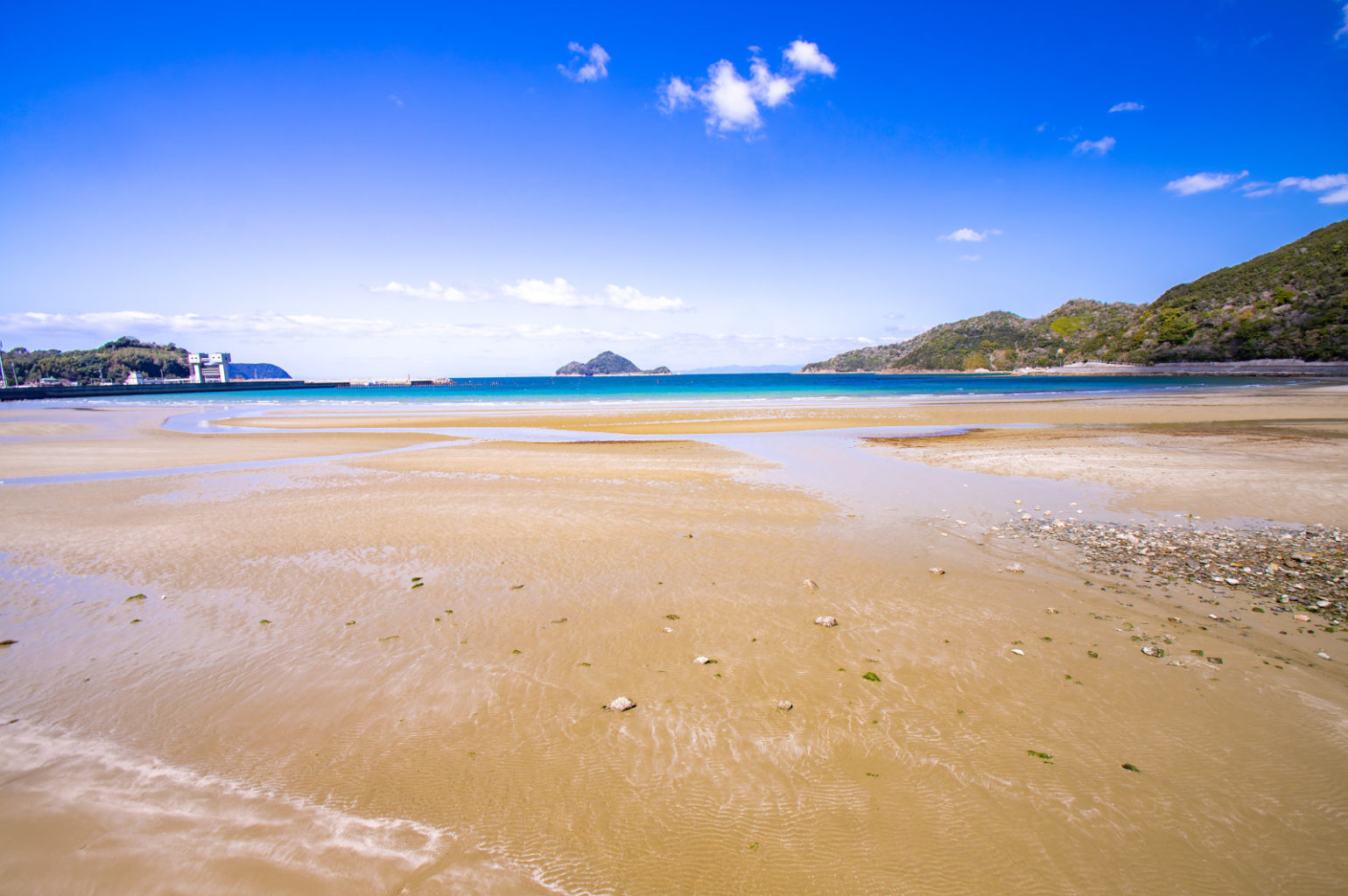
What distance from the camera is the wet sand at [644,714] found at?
330 centimetres

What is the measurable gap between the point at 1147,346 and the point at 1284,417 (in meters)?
120

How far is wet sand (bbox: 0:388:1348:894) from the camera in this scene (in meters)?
3.30

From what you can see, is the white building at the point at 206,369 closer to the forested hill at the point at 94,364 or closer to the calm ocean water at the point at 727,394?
the forested hill at the point at 94,364

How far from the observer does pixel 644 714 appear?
4762 mm

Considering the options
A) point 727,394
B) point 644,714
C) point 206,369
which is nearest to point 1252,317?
point 727,394

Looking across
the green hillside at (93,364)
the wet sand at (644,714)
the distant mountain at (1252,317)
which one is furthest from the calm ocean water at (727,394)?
the green hillside at (93,364)

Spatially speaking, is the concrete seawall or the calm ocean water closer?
the calm ocean water

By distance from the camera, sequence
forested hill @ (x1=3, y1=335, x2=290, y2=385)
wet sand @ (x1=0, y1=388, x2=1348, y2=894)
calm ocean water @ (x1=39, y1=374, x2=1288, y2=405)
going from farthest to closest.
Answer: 1. forested hill @ (x1=3, y1=335, x2=290, y2=385)
2. calm ocean water @ (x1=39, y1=374, x2=1288, y2=405)
3. wet sand @ (x1=0, y1=388, x2=1348, y2=894)

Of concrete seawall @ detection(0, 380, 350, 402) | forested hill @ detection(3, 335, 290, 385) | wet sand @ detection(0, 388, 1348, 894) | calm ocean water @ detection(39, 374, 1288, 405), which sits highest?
forested hill @ detection(3, 335, 290, 385)

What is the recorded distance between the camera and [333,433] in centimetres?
3005

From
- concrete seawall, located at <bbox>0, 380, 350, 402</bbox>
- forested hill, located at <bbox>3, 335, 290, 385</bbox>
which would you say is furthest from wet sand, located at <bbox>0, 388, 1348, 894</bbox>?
forested hill, located at <bbox>3, 335, 290, 385</bbox>

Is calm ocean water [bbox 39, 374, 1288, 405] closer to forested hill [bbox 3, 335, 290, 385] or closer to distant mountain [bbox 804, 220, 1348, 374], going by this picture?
distant mountain [bbox 804, 220, 1348, 374]

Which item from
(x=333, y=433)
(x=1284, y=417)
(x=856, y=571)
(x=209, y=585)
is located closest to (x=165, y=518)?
(x=209, y=585)

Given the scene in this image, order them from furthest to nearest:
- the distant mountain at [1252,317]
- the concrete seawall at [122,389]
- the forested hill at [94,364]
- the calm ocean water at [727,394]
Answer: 1. the forested hill at [94,364]
2. the distant mountain at [1252,317]
3. the concrete seawall at [122,389]
4. the calm ocean water at [727,394]
